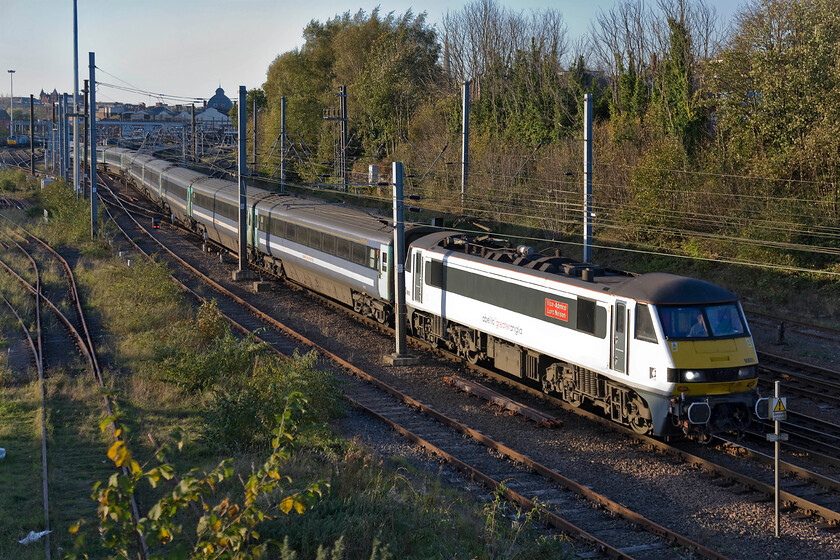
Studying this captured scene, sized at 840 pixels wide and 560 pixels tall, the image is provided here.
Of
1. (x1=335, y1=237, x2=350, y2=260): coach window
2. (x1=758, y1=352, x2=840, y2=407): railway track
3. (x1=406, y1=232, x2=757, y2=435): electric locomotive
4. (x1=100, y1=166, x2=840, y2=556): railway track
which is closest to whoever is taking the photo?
(x1=100, y1=166, x2=840, y2=556): railway track

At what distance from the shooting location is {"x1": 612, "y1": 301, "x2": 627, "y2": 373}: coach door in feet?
42.5

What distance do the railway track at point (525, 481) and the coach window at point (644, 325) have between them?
261cm

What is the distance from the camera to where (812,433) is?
1370 centimetres

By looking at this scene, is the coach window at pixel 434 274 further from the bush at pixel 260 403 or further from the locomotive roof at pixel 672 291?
the locomotive roof at pixel 672 291

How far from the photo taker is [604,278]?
14.2 m

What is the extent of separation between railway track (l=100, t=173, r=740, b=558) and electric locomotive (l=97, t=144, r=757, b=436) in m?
2.25

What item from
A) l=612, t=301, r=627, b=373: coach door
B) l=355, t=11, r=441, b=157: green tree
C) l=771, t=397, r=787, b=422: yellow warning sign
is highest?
l=355, t=11, r=441, b=157: green tree

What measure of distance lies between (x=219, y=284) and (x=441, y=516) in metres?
20.6

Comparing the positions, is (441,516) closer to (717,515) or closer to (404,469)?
(404,469)

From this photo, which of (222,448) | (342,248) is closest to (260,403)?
(222,448)

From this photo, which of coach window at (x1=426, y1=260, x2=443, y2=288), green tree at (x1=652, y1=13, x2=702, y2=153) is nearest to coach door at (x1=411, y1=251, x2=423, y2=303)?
coach window at (x1=426, y1=260, x2=443, y2=288)

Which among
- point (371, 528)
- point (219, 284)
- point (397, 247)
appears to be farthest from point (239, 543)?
point (219, 284)

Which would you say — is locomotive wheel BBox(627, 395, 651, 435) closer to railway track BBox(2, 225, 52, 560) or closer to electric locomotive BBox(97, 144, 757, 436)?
electric locomotive BBox(97, 144, 757, 436)

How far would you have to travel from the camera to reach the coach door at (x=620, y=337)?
511 inches
